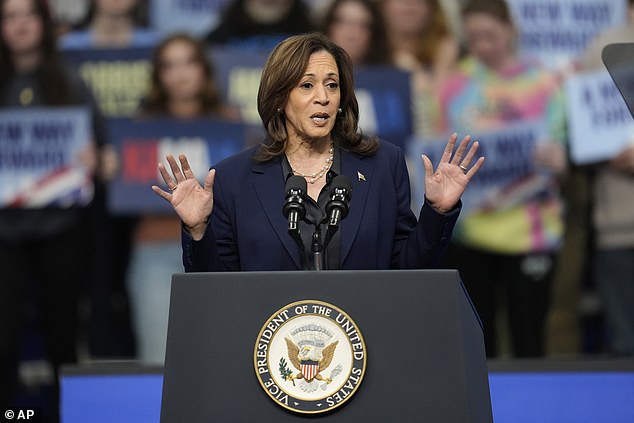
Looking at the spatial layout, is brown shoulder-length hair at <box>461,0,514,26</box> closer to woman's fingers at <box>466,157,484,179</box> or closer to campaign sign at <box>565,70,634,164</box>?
campaign sign at <box>565,70,634,164</box>

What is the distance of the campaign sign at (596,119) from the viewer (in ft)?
18.6

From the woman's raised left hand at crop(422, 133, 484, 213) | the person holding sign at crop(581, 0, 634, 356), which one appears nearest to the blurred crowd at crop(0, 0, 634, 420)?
the person holding sign at crop(581, 0, 634, 356)

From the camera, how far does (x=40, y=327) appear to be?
646 cm

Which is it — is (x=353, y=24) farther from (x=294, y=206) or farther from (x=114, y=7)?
(x=294, y=206)

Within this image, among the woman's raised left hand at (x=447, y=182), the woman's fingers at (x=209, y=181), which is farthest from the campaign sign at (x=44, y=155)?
the woman's raised left hand at (x=447, y=182)

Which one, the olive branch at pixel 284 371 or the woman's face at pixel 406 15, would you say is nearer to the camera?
the olive branch at pixel 284 371

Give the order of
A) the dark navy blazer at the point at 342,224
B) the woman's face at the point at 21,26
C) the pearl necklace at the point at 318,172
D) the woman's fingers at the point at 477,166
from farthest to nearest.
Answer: the woman's face at the point at 21,26 → the pearl necklace at the point at 318,172 → the dark navy blazer at the point at 342,224 → the woman's fingers at the point at 477,166

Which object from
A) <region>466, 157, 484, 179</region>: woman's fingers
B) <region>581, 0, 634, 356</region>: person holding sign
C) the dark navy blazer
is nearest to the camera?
<region>466, 157, 484, 179</region>: woman's fingers

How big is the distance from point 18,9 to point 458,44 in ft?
7.15

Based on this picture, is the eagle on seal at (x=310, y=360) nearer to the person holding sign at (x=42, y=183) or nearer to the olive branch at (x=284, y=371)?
the olive branch at (x=284, y=371)

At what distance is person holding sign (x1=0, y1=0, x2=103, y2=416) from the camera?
584 cm

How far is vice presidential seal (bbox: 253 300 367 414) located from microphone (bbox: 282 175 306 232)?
25cm

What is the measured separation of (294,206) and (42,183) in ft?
10.7

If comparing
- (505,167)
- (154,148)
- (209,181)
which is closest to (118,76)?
(154,148)
